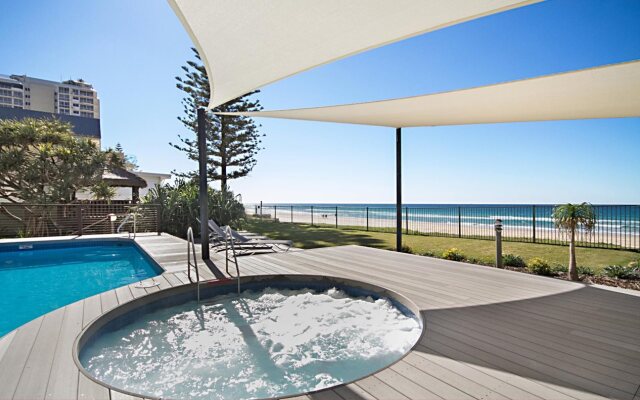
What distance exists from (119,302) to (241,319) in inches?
43.5

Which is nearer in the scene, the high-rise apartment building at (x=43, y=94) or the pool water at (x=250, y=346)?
the pool water at (x=250, y=346)

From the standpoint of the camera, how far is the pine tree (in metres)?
15.1

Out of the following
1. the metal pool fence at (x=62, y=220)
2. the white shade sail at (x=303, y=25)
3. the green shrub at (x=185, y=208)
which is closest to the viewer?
the white shade sail at (x=303, y=25)

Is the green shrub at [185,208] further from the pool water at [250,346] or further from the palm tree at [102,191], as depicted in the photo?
the pool water at [250,346]

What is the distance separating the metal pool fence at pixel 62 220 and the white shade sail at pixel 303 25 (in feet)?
23.7

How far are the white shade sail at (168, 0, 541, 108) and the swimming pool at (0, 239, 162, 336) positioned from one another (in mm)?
3246

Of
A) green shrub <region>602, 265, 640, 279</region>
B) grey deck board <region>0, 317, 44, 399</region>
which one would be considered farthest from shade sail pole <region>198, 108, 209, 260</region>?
green shrub <region>602, 265, 640, 279</region>

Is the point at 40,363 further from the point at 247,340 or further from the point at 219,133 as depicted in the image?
the point at 219,133

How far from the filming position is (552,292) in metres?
3.21

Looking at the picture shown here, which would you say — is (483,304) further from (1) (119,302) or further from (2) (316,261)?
(1) (119,302)

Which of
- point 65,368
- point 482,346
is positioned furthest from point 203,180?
point 482,346

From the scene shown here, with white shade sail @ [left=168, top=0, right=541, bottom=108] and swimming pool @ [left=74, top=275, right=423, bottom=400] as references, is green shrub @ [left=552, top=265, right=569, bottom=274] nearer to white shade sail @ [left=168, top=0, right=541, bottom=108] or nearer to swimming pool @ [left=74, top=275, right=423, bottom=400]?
swimming pool @ [left=74, top=275, right=423, bottom=400]

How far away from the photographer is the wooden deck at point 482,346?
158 centimetres

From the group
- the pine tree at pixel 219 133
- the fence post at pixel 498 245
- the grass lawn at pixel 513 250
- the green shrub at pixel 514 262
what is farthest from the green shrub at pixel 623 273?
the pine tree at pixel 219 133
